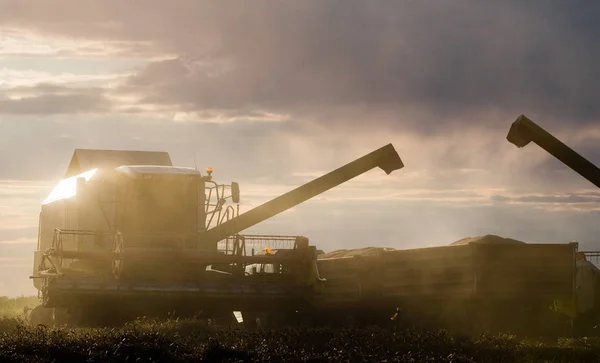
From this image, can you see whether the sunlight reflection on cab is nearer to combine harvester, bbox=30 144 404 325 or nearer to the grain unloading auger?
combine harvester, bbox=30 144 404 325

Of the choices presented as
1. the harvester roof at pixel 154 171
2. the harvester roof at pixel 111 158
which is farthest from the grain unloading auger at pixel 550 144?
the harvester roof at pixel 111 158

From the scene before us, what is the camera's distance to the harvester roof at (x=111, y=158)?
31203 millimetres

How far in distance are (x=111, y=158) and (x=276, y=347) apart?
57.4ft

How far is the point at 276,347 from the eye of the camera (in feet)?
51.6

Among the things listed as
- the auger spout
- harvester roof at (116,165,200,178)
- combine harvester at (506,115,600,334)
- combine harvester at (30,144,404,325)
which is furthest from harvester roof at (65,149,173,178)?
combine harvester at (506,115,600,334)

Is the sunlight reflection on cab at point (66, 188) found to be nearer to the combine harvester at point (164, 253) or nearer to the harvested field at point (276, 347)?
the combine harvester at point (164, 253)

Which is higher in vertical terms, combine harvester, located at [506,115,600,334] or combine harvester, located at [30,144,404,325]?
combine harvester, located at [506,115,600,334]

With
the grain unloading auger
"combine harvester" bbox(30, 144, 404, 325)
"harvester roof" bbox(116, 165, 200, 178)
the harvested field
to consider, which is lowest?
the harvested field

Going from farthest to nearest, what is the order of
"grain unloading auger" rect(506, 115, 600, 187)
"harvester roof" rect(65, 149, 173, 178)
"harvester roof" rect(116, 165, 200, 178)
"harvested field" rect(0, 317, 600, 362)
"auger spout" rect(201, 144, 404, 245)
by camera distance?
"harvester roof" rect(65, 149, 173, 178) → "auger spout" rect(201, 144, 404, 245) → "grain unloading auger" rect(506, 115, 600, 187) → "harvester roof" rect(116, 165, 200, 178) → "harvested field" rect(0, 317, 600, 362)

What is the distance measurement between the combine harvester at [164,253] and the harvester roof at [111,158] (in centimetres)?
37

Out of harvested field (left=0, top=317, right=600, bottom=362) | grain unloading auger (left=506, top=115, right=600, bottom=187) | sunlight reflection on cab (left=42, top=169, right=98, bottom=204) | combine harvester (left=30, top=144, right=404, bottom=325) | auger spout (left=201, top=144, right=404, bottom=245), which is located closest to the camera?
harvested field (left=0, top=317, right=600, bottom=362)

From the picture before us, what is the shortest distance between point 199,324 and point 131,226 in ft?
21.6

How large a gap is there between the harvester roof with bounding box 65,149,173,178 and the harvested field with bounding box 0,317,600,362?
43.2 feet

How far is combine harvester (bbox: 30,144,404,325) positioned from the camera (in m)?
21.9
